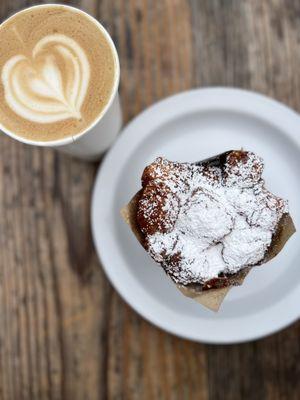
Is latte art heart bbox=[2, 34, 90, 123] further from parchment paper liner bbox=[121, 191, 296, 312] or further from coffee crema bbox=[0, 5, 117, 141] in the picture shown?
parchment paper liner bbox=[121, 191, 296, 312]

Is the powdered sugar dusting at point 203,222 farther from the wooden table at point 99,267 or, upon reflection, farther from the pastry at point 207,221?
the wooden table at point 99,267

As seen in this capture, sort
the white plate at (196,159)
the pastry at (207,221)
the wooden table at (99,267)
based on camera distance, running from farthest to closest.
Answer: the wooden table at (99,267) < the white plate at (196,159) < the pastry at (207,221)

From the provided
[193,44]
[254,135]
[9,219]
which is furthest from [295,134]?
[9,219]

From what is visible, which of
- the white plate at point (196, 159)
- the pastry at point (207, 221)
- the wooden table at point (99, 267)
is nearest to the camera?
the pastry at point (207, 221)

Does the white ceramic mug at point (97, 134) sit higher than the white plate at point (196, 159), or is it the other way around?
the white ceramic mug at point (97, 134)

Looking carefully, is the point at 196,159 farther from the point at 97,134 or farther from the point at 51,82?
the point at 51,82

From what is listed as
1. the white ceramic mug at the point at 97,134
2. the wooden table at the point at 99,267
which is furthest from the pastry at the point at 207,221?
the wooden table at the point at 99,267

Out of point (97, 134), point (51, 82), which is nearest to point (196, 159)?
point (97, 134)
